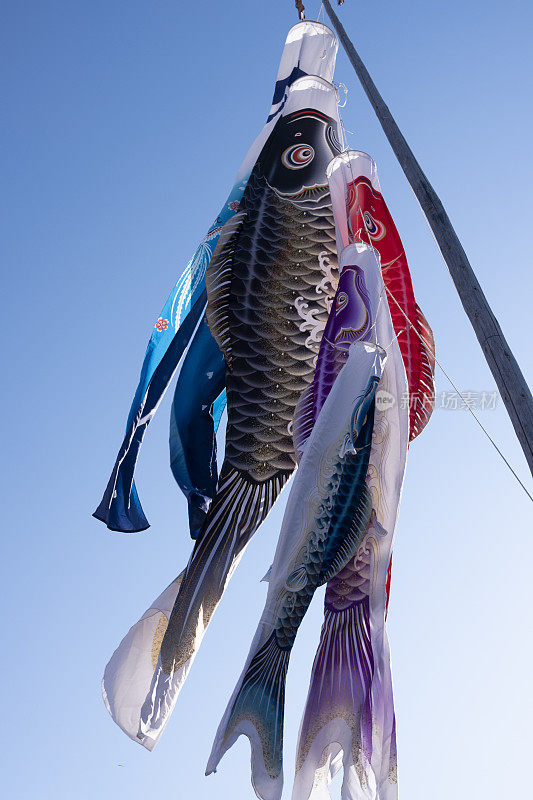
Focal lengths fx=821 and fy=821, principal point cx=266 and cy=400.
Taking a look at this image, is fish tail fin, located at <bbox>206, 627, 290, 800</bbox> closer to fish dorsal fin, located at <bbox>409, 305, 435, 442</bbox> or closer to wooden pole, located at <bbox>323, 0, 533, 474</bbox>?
fish dorsal fin, located at <bbox>409, 305, 435, 442</bbox>

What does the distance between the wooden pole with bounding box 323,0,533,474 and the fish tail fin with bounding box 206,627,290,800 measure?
1.78 m

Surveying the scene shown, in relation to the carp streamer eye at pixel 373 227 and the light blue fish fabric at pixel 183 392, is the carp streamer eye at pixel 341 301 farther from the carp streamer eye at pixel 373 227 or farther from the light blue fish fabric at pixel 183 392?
the light blue fish fabric at pixel 183 392

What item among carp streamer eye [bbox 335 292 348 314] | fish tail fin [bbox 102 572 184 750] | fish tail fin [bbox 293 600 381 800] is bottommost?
fish tail fin [bbox 293 600 381 800]

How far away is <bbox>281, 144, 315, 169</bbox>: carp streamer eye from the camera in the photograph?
5298 millimetres

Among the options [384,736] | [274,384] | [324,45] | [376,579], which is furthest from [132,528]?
[324,45]

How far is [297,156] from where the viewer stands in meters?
5.32

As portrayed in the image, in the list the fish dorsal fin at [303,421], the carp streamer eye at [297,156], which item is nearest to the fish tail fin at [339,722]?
the fish dorsal fin at [303,421]

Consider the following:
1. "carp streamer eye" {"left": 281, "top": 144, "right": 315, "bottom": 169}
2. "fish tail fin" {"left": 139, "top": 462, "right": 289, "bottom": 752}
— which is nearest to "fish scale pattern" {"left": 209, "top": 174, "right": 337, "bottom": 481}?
"fish tail fin" {"left": 139, "top": 462, "right": 289, "bottom": 752}

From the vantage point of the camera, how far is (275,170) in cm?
532

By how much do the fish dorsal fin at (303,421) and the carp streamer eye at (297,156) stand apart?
5.67 feet

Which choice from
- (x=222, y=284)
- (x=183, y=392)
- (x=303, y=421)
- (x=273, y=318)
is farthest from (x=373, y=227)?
(x=183, y=392)

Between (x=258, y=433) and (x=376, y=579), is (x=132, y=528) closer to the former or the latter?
(x=258, y=433)

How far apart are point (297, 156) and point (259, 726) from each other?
11.4 ft
